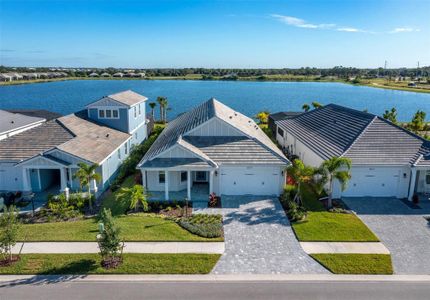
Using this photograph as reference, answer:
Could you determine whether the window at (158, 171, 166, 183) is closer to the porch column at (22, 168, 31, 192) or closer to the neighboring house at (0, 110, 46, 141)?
the porch column at (22, 168, 31, 192)

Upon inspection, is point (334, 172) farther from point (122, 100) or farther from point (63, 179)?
point (122, 100)

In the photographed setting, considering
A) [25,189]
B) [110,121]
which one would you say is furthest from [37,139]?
[110,121]

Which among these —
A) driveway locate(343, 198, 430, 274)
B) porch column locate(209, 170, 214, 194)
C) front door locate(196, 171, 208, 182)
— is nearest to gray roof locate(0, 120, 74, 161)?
front door locate(196, 171, 208, 182)

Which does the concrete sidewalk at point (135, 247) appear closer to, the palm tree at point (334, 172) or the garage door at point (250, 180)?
the garage door at point (250, 180)

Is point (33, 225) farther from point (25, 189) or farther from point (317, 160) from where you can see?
point (317, 160)
